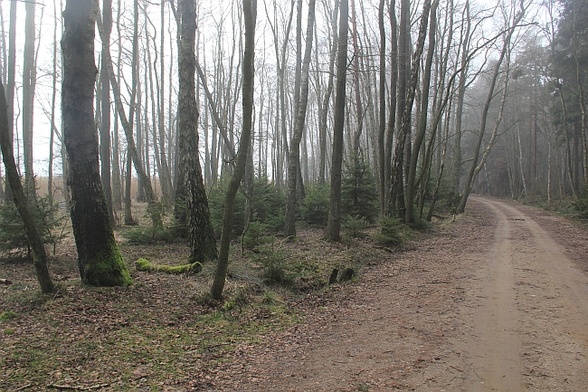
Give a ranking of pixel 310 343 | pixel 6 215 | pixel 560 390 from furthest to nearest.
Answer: pixel 6 215, pixel 310 343, pixel 560 390

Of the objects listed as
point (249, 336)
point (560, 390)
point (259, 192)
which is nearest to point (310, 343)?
point (249, 336)

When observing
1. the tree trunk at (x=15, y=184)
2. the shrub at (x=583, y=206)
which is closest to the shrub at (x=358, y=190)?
the shrub at (x=583, y=206)

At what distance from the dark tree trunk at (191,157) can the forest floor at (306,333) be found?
940 millimetres

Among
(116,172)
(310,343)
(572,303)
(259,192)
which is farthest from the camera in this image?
(116,172)

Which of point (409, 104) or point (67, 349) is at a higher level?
point (409, 104)

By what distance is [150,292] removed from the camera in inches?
271

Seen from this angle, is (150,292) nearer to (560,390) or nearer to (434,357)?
(434,357)

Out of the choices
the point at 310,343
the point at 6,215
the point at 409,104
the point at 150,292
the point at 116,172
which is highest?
the point at 409,104

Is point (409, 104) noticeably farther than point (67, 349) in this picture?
Yes

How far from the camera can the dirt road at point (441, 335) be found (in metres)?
4.34

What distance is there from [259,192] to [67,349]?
10994 mm

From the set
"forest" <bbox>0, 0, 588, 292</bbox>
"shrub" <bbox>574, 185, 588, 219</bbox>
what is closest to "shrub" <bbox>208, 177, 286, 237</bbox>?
"forest" <bbox>0, 0, 588, 292</bbox>

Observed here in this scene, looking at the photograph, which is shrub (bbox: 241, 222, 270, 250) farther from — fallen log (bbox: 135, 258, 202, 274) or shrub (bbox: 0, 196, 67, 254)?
shrub (bbox: 0, 196, 67, 254)

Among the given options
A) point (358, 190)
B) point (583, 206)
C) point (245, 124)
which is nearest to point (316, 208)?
point (358, 190)
